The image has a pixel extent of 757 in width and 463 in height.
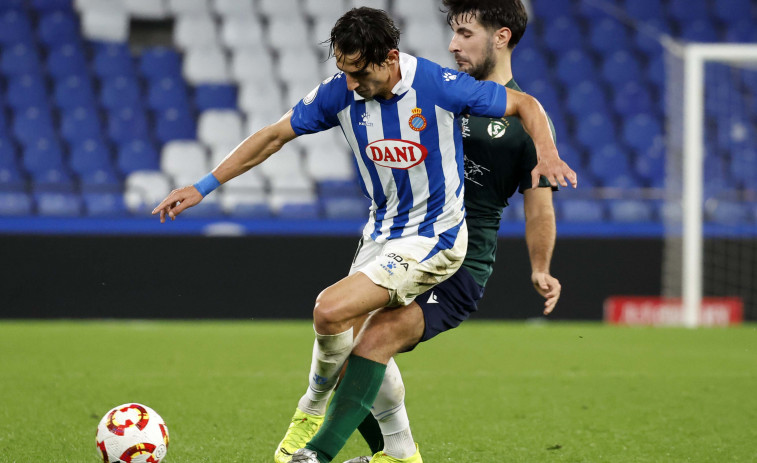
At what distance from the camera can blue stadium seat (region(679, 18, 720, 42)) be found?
47.2 ft

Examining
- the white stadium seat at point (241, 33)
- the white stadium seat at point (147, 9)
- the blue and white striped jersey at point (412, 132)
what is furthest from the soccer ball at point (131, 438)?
the white stadium seat at point (147, 9)

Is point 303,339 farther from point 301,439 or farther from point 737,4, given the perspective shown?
point 737,4

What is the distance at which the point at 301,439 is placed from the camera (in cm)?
368

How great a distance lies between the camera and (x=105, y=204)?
11.0 meters

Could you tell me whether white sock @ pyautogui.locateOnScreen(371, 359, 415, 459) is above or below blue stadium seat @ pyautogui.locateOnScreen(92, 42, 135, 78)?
below

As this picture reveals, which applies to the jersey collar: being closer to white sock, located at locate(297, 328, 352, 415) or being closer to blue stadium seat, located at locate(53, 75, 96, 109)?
white sock, located at locate(297, 328, 352, 415)

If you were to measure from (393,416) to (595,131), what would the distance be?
1051 cm

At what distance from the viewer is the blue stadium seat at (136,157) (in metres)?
12.2

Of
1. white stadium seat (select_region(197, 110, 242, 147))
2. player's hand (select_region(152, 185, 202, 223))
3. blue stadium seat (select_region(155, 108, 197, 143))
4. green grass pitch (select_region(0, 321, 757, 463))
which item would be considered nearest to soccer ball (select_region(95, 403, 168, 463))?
green grass pitch (select_region(0, 321, 757, 463))

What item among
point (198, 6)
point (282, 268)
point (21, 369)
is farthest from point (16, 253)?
point (198, 6)

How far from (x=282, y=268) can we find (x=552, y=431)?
20.8 ft

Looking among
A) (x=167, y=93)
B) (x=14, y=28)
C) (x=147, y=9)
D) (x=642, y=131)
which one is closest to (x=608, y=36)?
(x=642, y=131)

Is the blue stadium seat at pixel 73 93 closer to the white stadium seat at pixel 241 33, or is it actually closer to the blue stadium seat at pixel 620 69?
the white stadium seat at pixel 241 33

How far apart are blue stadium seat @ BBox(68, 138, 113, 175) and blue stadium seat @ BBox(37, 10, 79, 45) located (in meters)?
2.00
